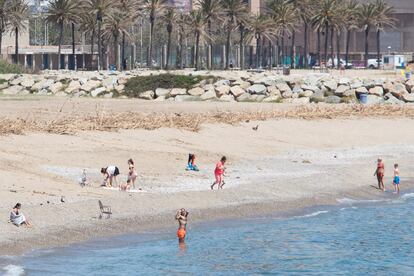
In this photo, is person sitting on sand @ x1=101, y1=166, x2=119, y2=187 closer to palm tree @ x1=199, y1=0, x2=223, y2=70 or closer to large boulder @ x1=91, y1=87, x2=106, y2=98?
large boulder @ x1=91, y1=87, x2=106, y2=98

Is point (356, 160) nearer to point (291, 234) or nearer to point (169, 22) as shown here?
point (291, 234)

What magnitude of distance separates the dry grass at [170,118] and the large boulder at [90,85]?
1926 cm

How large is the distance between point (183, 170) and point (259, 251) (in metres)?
9.28

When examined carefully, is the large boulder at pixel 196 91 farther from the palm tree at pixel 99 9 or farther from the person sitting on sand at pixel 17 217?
the person sitting on sand at pixel 17 217

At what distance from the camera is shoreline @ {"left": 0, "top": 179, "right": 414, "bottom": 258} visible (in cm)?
2444

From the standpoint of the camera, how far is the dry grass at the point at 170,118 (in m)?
38.5

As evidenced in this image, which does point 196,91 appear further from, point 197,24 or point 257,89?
point 197,24

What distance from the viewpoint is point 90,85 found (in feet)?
241

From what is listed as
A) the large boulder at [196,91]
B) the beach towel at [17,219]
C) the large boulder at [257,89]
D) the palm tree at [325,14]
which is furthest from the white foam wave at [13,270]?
the palm tree at [325,14]

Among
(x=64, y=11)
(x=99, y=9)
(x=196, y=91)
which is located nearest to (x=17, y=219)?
(x=196, y=91)

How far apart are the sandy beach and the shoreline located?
0.04m

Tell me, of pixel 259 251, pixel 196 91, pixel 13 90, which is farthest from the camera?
pixel 13 90

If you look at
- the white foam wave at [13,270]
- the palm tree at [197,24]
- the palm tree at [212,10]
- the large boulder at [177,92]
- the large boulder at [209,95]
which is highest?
the palm tree at [212,10]

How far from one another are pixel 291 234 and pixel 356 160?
13.5 meters
